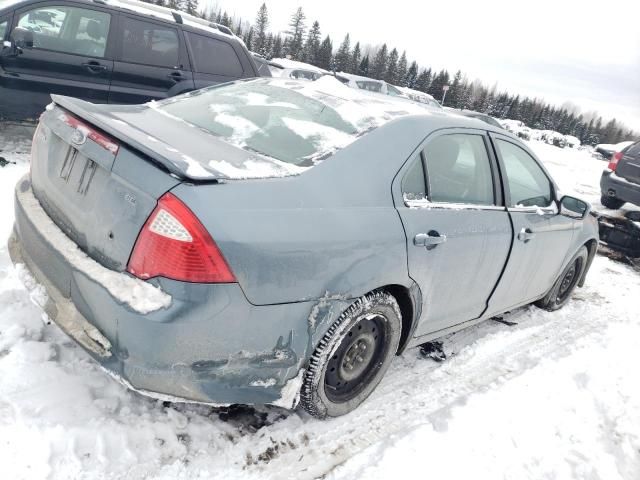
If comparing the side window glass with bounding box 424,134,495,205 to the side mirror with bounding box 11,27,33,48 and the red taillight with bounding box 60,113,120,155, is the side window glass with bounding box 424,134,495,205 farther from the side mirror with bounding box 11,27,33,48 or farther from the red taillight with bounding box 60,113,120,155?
the side mirror with bounding box 11,27,33,48

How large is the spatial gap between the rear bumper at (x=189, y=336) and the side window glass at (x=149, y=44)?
4.66 m

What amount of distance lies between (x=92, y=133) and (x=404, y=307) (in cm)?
182

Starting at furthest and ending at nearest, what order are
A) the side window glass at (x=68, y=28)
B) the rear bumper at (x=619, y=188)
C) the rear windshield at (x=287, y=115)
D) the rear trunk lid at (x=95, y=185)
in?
the rear bumper at (x=619, y=188), the side window glass at (x=68, y=28), the rear windshield at (x=287, y=115), the rear trunk lid at (x=95, y=185)

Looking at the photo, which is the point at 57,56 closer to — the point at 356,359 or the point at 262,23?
the point at 356,359

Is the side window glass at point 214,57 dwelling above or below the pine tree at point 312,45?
below

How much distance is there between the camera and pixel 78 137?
2.25m

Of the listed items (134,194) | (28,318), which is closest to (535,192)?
(134,194)

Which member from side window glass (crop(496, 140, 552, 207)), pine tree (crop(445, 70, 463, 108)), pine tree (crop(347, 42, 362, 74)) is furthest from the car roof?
pine tree (crop(347, 42, 362, 74))

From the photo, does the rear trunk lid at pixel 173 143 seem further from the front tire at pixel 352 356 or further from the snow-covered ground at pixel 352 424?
the snow-covered ground at pixel 352 424

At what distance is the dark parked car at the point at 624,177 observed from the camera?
9.13 meters

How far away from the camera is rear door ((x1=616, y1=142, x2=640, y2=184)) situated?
30.0ft

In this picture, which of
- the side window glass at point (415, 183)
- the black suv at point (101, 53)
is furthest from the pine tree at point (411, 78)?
the side window glass at point (415, 183)

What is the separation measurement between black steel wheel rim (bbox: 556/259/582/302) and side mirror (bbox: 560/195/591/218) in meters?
0.86

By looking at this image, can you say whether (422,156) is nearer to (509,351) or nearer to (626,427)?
(509,351)
